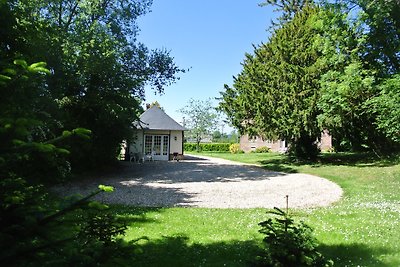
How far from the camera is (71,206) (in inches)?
85.8

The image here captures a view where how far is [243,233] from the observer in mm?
7195

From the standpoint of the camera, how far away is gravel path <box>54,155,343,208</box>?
11344 millimetres

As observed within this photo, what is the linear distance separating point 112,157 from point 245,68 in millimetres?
13244

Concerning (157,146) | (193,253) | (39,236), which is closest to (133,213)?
(193,253)

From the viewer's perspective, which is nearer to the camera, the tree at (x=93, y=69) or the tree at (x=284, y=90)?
the tree at (x=93, y=69)

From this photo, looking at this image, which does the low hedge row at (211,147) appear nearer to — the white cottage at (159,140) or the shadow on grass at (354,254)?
the white cottage at (159,140)

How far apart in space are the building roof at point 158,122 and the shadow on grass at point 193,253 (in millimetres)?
22582

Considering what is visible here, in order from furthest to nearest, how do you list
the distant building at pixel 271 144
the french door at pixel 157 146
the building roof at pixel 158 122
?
the distant building at pixel 271 144, the french door at pixel 157 146, the building roof at pixel 158 122

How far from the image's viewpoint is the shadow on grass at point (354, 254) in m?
5.36

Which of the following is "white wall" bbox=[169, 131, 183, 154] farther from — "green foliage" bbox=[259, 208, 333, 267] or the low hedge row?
"green foliage" bbox=[259, 208, 333, 267]

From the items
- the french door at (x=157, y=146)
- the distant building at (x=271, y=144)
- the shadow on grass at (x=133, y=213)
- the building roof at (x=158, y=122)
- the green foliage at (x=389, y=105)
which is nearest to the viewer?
the shadow on grass at (x=133, y=213)

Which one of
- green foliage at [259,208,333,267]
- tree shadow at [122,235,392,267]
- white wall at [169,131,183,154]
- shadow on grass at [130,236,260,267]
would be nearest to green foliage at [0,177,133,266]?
green foliage at [259,208,333,267]

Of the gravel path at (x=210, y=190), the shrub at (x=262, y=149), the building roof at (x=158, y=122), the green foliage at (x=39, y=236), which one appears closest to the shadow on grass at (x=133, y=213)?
the gravel path at (x=210, y=190)

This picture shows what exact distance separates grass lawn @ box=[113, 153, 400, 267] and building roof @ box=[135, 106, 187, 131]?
1945 cm
